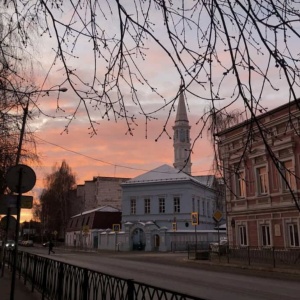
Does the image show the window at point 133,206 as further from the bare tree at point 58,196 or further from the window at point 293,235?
the window at point 293,235

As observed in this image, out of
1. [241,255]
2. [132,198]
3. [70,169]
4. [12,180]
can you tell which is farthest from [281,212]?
[70,169]

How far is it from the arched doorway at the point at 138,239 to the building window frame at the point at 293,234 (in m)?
29.1

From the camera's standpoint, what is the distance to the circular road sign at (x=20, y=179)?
982 centimetres

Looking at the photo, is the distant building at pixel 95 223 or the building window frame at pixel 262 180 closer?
the building window frame at pixel 262 180

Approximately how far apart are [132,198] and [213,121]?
5538cm

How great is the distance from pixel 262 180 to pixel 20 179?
69.8 ft

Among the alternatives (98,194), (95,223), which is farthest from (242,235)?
(98,194)

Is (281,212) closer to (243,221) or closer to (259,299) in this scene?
(243,221)

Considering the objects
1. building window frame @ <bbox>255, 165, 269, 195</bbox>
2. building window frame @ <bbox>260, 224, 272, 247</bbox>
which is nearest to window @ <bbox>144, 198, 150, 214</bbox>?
building window frame @ <bbox>255, 165, 269, 195</bbox>

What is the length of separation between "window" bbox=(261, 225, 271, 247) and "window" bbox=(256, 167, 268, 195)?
230cm

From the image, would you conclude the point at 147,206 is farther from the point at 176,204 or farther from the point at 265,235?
the point at 265,235

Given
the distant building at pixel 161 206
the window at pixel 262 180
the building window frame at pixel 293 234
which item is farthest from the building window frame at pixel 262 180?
the distant building at pixel 161 206

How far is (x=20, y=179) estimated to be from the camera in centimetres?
988

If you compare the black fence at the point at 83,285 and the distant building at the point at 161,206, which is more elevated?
the distant building at the point at 161,206
